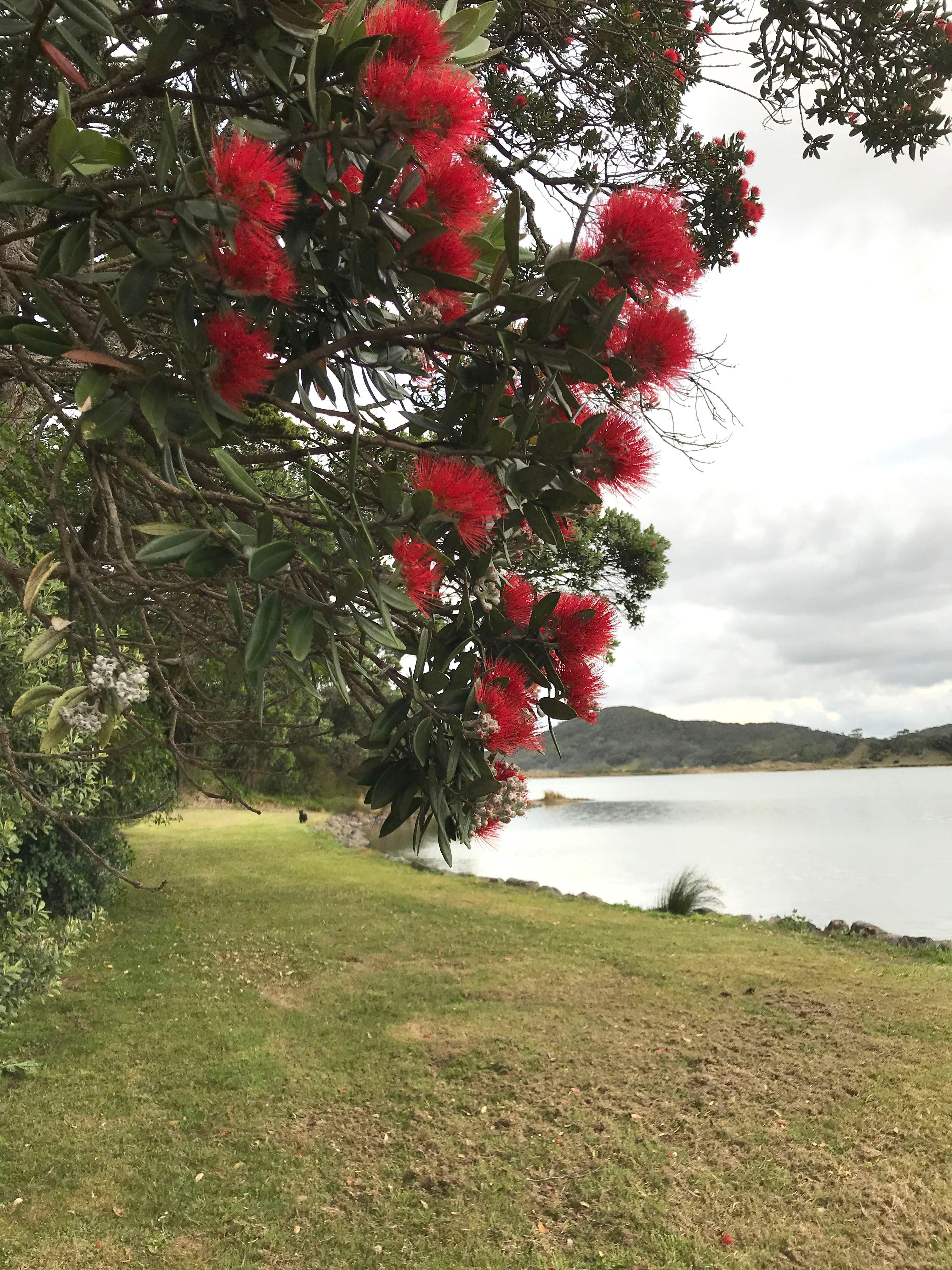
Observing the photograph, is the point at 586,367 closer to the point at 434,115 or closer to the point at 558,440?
the point at 558,440

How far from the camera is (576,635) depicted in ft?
5.17

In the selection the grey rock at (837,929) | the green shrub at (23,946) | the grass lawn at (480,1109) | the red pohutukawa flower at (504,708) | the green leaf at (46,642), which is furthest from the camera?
the grey rock at (837,929)

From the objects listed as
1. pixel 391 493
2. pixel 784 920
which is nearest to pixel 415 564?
pixel 391 493

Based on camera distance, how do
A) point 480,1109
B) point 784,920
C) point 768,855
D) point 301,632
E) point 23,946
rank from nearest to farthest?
point 301,632 → point 23,946 → point 480,1109 → point 784,920 → point 768,855

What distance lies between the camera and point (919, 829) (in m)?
19.5

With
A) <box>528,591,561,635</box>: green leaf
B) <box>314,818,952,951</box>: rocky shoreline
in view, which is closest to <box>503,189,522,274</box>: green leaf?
<box>528,591,561,635</box>: green leaf

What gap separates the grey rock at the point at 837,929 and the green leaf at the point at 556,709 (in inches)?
333

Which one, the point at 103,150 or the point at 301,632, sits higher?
the point at 103,150

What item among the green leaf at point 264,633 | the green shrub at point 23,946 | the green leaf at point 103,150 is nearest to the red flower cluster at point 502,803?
the green leaf at point 264,633

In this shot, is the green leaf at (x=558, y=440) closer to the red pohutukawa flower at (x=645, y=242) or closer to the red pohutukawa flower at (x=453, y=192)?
the red pohutukawa flower at (x=645, y=242)

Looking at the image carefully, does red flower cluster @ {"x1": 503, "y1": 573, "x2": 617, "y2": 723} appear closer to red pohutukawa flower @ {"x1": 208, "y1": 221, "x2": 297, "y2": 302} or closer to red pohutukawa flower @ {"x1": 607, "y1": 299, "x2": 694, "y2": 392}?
red pohutukawa flower @ {"x1": 607, "y1": 299, "x2": 694, "y2": 392}

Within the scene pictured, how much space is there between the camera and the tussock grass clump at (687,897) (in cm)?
1071

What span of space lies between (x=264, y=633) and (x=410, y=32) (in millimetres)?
867

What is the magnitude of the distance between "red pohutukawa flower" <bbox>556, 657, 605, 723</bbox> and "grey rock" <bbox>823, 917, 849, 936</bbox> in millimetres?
8448
